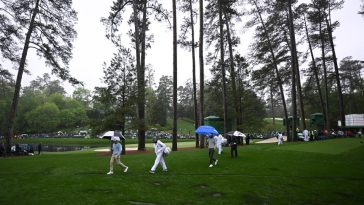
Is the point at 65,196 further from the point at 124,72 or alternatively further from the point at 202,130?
the point at 124,72

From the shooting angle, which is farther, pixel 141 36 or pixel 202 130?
pixel 141 36

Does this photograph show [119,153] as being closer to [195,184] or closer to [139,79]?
[195,184]

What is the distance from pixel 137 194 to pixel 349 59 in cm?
7032

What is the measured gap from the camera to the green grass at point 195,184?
31.1 feet

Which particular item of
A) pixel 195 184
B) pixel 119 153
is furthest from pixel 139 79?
pixel 195 184

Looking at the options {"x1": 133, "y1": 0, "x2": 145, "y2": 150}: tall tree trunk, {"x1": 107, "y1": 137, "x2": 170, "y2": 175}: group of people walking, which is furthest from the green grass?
{"x1": 133, "y1": 0, "x2": 145, "y2": 150}: tall tree trunk

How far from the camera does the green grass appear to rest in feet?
31.1

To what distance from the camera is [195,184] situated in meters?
11.4

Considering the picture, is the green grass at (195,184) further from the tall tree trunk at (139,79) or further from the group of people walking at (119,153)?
the tall tree trunk at (139,79)

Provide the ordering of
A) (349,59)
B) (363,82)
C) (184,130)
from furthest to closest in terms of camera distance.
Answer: (184,130)
(363,82)
(349,59)

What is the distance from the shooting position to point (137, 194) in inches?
386

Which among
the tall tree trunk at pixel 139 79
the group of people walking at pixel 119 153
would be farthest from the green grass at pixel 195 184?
the tall tree trunk at pixel 139 79

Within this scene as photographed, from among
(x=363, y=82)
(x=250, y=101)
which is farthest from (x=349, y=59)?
(x=250, y=101)

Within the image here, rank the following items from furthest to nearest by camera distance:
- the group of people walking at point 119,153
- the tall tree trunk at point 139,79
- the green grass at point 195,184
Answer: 1. the tall tree trunk at point 139,79
2. the group of people walking at point 119,153
3. the green grass at point 195,184
